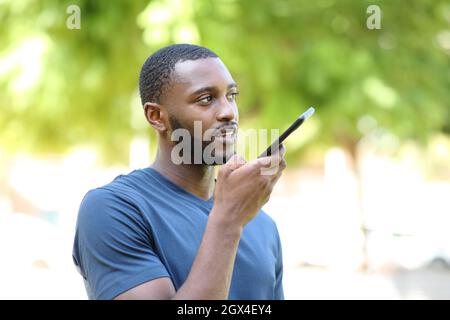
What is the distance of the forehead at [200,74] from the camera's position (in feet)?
7.96

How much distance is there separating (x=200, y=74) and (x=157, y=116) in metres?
0.22

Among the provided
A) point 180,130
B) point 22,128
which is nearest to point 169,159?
point 180,130

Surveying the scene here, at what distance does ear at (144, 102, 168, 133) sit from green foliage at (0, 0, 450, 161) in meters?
5.29

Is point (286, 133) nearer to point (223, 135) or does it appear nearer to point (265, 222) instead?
point (223, 135)

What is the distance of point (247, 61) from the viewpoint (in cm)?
931

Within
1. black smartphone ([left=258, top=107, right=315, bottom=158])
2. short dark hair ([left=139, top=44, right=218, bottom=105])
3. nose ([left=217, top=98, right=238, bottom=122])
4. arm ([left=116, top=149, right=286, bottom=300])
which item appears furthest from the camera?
short dark hair ([left=139, top=44, right=218, bottom=105])

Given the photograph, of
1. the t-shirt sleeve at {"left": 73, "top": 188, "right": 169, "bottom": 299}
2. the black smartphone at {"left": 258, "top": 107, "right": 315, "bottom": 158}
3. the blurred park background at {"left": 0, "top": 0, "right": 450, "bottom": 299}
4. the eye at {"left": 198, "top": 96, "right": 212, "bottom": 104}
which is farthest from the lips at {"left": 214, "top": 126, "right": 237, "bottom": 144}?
the blurred park background at {"left": 0, "top": 0, "right": 450, "bottom": 299}

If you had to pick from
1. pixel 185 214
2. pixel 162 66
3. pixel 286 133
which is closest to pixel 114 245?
pixel 185 214

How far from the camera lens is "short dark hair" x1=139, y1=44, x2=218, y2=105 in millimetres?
2509

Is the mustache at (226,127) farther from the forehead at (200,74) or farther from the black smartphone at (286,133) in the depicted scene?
the black smartphone at (286,133)

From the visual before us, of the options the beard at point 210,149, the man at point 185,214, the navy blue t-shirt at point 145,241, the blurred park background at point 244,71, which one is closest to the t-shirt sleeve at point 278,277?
the man at point 185,214

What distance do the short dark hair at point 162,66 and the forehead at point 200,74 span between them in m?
0.03

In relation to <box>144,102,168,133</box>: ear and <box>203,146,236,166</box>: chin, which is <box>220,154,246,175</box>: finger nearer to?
<box>203,146,236,166</box>: chin
